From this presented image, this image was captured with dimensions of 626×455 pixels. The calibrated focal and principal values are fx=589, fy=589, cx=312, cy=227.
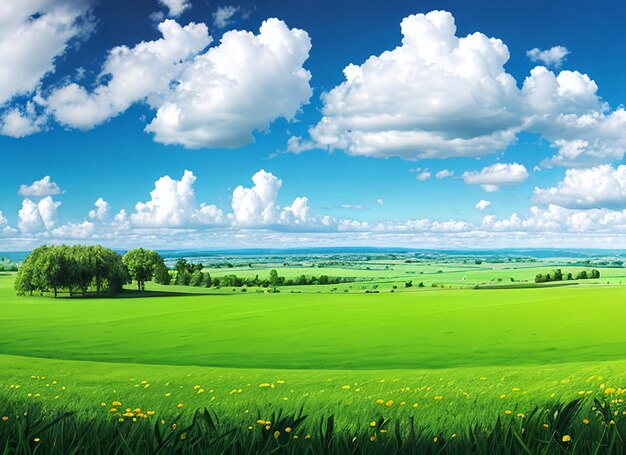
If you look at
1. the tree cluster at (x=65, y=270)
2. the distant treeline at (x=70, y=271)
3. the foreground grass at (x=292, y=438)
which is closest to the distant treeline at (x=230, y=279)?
the distant treeline at (x=70, y=271)

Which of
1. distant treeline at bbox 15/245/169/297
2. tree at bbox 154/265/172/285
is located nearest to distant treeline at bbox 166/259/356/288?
tree at bbox 154/265/172/285

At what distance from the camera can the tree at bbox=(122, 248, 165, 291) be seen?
55969 mm

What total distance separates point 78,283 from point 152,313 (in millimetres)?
14161

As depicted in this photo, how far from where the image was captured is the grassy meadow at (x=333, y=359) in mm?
6445

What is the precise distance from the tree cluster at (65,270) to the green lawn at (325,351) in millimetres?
1951

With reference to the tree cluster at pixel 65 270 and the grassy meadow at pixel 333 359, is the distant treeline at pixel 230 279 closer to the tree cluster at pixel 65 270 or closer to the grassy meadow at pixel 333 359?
the grassy meadow at pixel 333 359

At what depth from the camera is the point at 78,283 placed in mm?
50281

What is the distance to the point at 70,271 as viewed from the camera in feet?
163

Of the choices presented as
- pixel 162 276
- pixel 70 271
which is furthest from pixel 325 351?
pixel 162 276

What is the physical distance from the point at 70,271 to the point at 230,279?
15.5 m

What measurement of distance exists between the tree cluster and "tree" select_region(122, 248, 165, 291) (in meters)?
4.28

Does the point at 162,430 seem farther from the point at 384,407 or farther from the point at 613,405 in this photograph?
A: the point at 613,405

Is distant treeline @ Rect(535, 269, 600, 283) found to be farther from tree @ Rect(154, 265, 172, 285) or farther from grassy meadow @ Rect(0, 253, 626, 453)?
tree @ Rect(154, 265, 172, 285)

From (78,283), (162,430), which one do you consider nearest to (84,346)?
(162,430)
